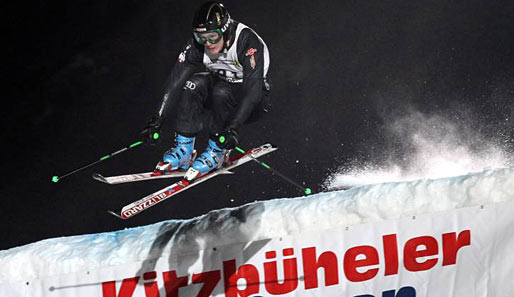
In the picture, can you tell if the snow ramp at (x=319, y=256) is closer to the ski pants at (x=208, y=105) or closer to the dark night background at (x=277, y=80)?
the dark night background at (x=277, y=80)

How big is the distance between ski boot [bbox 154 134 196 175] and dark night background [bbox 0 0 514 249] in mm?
81

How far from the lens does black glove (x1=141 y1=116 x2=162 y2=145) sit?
5012 millimetres

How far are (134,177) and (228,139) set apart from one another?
0.84 metres

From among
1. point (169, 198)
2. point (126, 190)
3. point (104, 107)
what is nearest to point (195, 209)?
point (169, 198)

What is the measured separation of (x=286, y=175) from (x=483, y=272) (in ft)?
5.62

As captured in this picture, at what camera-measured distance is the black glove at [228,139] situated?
4.88 meters

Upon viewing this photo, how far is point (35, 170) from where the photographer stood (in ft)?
16.3

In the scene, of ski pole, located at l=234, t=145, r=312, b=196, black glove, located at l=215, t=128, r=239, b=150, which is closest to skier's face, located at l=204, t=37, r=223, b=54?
black glove, located at l=215, t=128, r=239, b=150

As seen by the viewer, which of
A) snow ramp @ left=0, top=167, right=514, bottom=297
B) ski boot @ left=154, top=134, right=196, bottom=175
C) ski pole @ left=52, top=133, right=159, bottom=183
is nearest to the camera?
snow ramp @ left=0, top=167, right=514, bottom=297

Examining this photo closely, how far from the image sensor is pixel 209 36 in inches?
192

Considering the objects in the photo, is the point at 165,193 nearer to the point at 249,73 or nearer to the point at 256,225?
the point at 256,225

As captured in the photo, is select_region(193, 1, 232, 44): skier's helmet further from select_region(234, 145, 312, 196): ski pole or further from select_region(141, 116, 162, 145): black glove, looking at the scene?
select_region(234, 145, 312, 196): ski pole

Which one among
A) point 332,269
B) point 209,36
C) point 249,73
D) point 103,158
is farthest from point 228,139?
point 332,269

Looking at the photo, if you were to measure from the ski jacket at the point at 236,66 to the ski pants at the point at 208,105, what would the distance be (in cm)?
4
